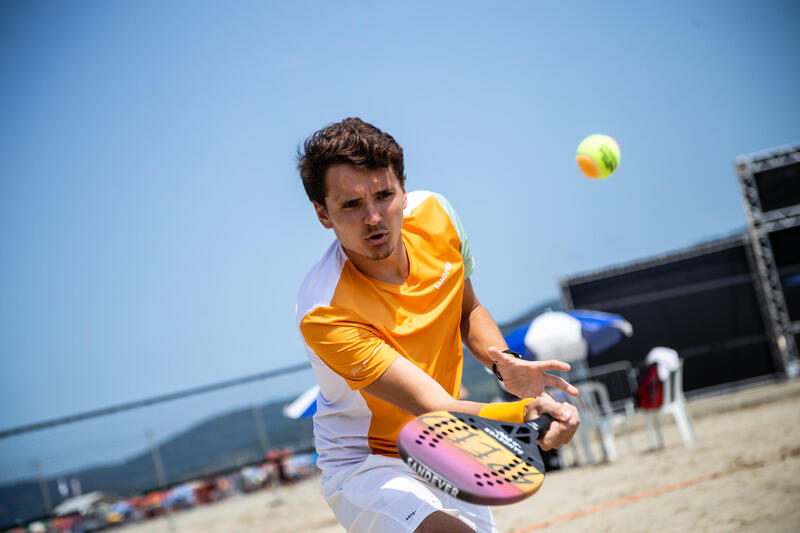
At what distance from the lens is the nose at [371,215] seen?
99.2 inches

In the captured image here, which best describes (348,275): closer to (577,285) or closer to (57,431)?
(57,431)

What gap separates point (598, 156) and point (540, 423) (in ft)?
15.5

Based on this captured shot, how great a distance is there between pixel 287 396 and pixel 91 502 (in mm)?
3443

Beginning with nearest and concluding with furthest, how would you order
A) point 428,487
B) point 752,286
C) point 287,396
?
point 428,487 → point 287,396 → point 752,286

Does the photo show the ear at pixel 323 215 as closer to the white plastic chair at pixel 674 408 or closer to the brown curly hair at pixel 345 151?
the brown curly hair at pixel 345 151

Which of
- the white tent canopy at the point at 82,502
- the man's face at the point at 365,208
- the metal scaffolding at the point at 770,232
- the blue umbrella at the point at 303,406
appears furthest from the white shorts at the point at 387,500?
the metal scaffolding at the point at 770,232

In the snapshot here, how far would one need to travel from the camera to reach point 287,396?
12461mm

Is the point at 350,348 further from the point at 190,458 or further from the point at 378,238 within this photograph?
the point at 190,458

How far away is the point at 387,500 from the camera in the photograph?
250cm

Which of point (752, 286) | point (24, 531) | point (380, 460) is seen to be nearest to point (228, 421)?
point (24, 531)

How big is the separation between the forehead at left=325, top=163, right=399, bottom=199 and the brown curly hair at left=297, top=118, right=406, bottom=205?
2 cm

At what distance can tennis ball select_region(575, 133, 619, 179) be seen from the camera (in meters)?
6.39

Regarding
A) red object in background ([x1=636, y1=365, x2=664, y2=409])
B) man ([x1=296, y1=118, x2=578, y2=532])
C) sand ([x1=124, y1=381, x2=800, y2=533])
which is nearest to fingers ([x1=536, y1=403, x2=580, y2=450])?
man ([x1=296, y1=118, x2=578, y2=532])

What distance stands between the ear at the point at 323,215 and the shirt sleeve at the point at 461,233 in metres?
0.56
